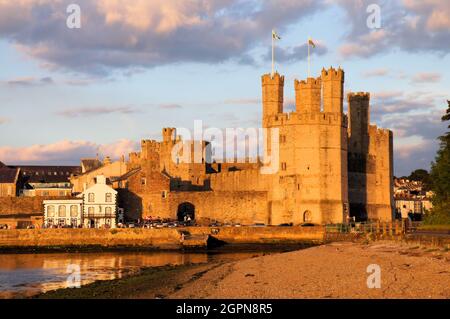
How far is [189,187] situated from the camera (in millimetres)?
87375

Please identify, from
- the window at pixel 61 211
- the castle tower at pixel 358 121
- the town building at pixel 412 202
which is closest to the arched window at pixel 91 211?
the window at pixel 61 211

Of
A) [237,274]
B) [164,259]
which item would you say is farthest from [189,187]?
[237,274]

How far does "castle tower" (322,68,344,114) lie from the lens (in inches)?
2948

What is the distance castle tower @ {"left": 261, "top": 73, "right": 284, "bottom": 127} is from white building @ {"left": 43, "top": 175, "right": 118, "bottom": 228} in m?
14.8

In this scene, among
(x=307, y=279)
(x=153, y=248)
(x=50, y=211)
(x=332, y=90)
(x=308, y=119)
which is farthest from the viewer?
(x=50, y=211)

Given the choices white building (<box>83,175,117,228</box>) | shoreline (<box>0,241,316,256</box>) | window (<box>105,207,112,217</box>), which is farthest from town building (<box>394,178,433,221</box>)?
shoreline (<box>0,241,316,256</box>)

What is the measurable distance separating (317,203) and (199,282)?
132ft

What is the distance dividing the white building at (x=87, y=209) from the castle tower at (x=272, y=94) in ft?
48.7

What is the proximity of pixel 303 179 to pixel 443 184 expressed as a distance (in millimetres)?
17744

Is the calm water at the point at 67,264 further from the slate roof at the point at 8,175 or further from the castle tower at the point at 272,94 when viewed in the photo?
the slate roof at the point at 8,175

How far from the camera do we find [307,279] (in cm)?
2880

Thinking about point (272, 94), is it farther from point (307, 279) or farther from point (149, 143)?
point (307, 279)

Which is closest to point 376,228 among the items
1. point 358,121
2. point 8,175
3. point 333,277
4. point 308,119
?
point 308,119
